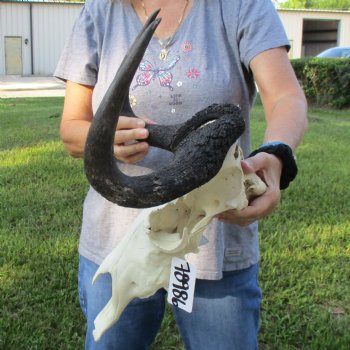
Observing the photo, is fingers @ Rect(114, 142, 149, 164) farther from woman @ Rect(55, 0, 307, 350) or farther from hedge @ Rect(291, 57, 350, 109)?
hedge @ Rect(291, 57, 350, 109)

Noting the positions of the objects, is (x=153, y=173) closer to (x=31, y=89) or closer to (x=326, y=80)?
(x=326, y=80)

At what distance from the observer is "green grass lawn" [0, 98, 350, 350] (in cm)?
296

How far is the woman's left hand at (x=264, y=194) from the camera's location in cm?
125

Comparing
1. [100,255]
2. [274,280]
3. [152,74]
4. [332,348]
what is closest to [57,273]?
[274,280]

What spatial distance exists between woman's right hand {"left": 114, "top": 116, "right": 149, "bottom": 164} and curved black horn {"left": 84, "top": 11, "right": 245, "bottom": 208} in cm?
21

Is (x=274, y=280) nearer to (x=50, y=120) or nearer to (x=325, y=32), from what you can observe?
(x=50, y=120)

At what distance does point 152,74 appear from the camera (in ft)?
5.27

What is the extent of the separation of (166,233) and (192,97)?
42 cm

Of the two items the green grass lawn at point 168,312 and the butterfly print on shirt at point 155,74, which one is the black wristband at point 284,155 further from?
the green grass lawn at point 168,312

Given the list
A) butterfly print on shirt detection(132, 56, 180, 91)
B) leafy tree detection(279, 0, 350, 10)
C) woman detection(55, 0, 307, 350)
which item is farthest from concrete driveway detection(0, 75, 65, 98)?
leafy tree detection(279, 0, 350, 10)

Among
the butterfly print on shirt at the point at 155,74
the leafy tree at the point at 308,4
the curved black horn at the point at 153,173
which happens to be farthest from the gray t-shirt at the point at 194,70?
the leafy tree at the point at 308,4

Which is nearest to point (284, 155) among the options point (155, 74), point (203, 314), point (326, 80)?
point (155, 74)

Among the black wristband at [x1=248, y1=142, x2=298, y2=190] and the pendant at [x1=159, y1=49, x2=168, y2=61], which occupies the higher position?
the pendant at [x1=159, y1=49, x2=168, y2=61]

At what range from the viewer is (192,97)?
1559mm
